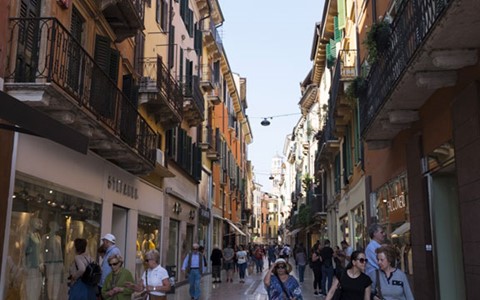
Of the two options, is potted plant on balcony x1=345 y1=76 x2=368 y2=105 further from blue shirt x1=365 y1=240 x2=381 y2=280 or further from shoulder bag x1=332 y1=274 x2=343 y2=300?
shoulder bag x1=332 y1=274 x2=343 y2=300

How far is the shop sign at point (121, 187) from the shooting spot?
45.4 feet

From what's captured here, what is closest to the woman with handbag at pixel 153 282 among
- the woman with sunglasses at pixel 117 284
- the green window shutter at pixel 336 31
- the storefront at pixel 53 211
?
the woman with sunglasses at pixel 117 284

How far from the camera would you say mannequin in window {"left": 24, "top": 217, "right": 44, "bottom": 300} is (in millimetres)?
9469

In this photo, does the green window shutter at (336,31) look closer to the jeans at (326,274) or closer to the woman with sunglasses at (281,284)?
the jeans at (326,274)

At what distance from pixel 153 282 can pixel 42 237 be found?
10.5 ft

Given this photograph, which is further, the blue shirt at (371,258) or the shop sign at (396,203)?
the shop sign at (396,203)

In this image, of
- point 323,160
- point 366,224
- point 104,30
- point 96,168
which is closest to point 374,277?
point 96,168

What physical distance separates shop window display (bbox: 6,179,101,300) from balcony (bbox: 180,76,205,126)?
10.6 metres

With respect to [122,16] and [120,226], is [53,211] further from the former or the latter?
[122,16]

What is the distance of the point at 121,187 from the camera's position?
14758mm

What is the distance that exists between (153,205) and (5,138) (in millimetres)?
10279

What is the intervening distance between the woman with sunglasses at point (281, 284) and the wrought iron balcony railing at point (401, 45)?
136 inches

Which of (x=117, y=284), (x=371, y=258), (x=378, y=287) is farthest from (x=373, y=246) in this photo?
(x=117, y=284)

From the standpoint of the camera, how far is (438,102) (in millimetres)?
9555
